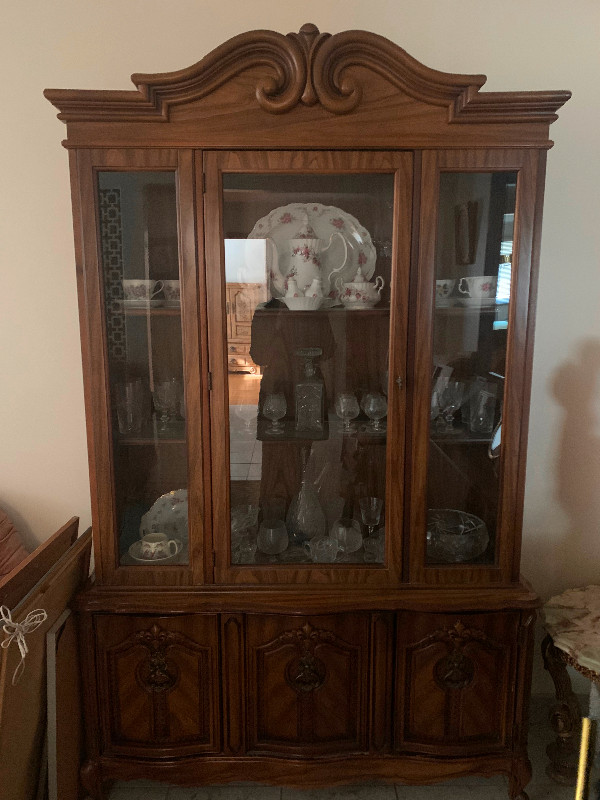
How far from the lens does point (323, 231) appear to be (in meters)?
1.39

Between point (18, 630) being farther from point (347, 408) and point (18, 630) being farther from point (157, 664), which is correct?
point (347, 408)

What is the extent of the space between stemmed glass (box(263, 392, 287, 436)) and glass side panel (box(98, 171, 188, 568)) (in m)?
0.22

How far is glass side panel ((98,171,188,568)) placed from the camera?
1.29 metres

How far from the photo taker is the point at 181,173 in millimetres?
1251

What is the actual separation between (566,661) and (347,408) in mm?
890

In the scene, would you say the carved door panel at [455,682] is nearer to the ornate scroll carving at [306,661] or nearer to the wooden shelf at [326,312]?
the ornate scroll carving at [306,661]

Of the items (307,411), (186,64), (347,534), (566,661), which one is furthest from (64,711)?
(186,64)

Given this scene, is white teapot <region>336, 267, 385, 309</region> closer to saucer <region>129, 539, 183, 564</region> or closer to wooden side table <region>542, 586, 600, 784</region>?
saucer <region>129, 539, 183, 564</region>

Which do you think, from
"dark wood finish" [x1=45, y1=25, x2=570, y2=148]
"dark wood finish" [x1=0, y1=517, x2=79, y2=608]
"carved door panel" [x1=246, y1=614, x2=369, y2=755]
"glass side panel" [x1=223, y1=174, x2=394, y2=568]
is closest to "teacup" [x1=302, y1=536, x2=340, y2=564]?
"glass side panel" [x1=223, y1=174, x2=394, y2=568]

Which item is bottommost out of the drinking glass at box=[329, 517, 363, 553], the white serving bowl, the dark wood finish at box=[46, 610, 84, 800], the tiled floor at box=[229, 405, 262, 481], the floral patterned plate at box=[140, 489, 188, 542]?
the dark wood finish at box=[46, 610, 84, 800]

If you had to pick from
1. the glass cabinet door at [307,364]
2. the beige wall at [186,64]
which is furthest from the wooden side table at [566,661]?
the glass cabinet door at [307,364]

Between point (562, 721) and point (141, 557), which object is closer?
point (141, 557)

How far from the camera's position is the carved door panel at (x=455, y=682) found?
4.59 ft

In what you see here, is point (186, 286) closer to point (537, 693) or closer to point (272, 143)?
point (272, 143)
